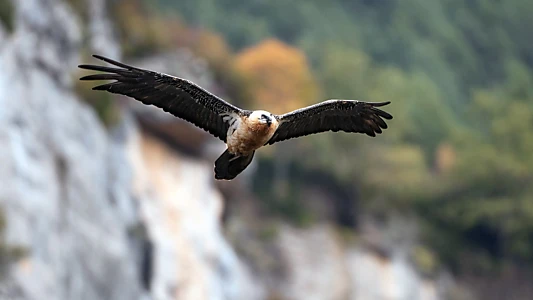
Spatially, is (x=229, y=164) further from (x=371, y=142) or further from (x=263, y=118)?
(x=371, y=142)

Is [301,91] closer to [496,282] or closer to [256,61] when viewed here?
[256,61]

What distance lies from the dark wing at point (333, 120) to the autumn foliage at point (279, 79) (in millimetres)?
27862

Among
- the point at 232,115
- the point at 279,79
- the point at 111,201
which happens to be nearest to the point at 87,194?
the point at 111,201

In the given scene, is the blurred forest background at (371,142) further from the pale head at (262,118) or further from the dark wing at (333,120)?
the pale head at (262,118)

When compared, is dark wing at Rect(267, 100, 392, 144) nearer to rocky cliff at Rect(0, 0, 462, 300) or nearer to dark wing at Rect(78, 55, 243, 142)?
dark wing at Rect(78, 55, 243, 142)

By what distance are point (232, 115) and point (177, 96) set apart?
0.76 metres

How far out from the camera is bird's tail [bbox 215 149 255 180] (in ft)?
35.5

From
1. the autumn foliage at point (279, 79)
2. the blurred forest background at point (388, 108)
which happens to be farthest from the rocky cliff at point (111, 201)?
the autumn foliage at point (279, 79)

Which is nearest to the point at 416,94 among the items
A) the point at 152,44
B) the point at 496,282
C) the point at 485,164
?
the point at 485,164

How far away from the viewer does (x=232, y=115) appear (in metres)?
10.9

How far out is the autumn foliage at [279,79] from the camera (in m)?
41.0

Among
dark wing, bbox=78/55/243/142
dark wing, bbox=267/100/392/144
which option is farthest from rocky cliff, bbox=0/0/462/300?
dark wing, bbox=267/100/392/144

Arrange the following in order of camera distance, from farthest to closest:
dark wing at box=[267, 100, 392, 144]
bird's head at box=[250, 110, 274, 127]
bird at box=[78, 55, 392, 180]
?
dark wing at box=[267, 100, 392, 144] → bird at box=[78, 55, 392, 180] → bird's head at box=[250, 110, 274, 127]

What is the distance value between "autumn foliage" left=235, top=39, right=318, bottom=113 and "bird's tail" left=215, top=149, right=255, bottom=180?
2878cm
